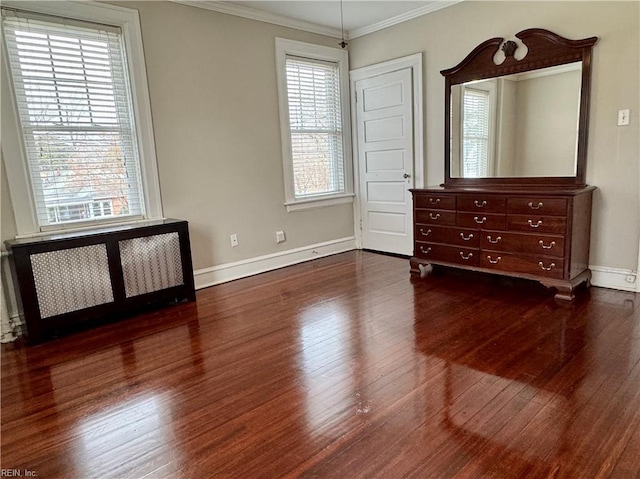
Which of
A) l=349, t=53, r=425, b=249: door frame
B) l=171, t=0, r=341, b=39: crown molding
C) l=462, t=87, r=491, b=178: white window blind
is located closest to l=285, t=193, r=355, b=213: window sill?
l=349, t=53, r=425, b=249: door frame

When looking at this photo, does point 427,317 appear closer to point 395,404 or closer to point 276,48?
point 395,404

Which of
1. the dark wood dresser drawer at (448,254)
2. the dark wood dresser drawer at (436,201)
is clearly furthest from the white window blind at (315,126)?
the dark wood dresser drawer at (448,254)

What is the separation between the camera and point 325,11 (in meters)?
4.09

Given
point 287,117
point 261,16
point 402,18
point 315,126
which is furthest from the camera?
point 315,126

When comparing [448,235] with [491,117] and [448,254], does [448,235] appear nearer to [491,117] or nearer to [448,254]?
[448,254]

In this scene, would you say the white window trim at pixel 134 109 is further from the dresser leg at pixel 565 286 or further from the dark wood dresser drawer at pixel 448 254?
the dresser leg at pixel 565 286

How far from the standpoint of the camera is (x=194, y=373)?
229 cm

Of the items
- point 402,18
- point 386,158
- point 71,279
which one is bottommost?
point 71,279

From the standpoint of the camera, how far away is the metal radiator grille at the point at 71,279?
9.14ft

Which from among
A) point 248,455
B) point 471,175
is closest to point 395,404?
point 248,455

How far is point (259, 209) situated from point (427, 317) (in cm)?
214

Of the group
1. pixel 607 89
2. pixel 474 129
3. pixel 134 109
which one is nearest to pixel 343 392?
pixel 134 109

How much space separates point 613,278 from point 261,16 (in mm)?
3888

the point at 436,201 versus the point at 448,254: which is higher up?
the point at 436,201
